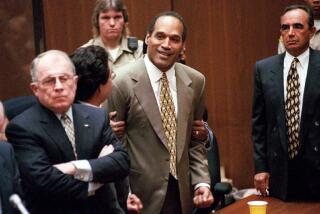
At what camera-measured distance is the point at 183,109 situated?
3.04 m

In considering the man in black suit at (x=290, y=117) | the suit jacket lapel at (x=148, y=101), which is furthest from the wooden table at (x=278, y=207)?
the suit jacket lapel at (x=148, y=101)

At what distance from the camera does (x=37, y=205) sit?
2.38 meters

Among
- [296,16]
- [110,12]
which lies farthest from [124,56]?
[296,16]

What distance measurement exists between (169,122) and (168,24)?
446 mm

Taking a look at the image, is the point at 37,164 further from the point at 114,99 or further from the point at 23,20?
the point at 23,20

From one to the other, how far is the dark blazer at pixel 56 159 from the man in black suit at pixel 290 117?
129 centimetres

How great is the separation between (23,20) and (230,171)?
210 cm

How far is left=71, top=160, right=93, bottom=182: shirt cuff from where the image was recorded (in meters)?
2.40

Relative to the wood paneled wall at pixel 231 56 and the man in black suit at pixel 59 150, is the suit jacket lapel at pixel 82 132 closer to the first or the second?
the man in black suit at pixel 59 150

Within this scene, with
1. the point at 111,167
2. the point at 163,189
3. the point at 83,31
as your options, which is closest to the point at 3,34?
the point at 83,31

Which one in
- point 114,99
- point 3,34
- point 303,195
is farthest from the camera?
point 3,34

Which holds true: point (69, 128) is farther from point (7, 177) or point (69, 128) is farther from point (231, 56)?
point (231, 56)

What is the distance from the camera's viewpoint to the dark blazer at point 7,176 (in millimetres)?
2334

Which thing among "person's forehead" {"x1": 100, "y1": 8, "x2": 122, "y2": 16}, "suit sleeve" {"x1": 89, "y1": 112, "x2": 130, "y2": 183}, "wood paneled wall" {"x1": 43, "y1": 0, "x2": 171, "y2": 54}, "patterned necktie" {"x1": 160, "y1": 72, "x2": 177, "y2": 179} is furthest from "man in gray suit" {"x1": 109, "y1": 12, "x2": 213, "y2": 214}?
"wood paneled wall" {"x1": 43, "y1": 0, "x2": 171, "y2": 54}
